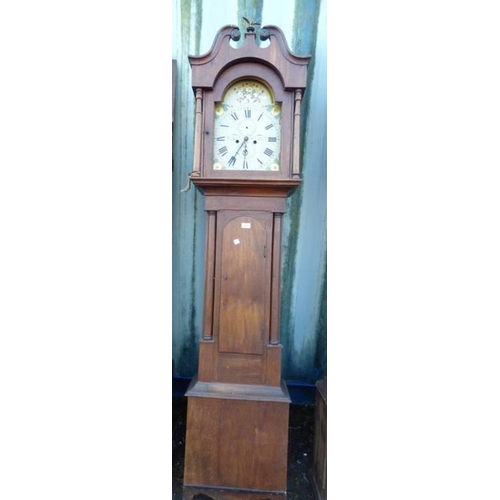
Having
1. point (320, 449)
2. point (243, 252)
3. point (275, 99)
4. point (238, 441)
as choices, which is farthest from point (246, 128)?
point (320, 449)

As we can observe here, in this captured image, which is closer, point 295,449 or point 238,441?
point 238,441

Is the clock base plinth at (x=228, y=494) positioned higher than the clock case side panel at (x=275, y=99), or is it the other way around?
the clock case side panel at (x=275, y=99)

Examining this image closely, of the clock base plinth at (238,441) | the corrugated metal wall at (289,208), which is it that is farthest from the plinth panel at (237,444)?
the corrugated metal wall at (289,208)

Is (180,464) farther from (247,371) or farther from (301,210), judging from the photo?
(301,210)

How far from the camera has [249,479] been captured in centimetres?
118

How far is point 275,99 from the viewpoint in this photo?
1188mm

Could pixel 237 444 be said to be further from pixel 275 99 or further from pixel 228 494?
pixel 275 99

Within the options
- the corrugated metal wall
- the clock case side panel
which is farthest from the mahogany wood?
the clock case side panel

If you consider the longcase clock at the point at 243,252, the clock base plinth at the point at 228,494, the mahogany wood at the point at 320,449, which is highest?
the longcase clock at the point at 243,252

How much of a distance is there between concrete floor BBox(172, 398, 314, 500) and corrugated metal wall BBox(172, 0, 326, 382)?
183 millimetres

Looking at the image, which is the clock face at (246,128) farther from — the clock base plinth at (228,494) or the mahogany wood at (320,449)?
the clock base plinth at (228,494)

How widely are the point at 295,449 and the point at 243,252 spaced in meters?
1.00

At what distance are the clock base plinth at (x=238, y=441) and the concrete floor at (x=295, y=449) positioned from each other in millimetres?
81

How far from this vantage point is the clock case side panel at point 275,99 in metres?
1.18
